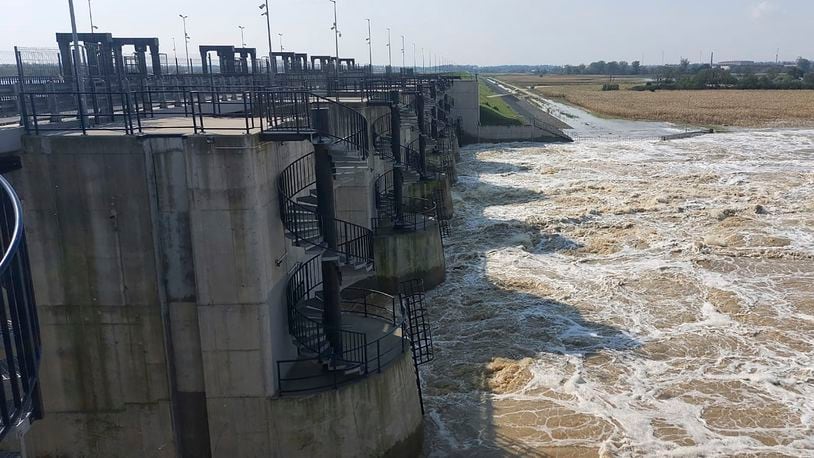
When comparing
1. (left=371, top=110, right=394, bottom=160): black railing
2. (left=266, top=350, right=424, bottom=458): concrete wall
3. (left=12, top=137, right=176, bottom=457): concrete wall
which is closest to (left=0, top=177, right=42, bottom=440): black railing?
(left=12, top=137, right=176, bottom=457): concrete wall

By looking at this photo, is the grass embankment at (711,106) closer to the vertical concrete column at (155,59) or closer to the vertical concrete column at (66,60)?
the vertical concrete column at (155,59)

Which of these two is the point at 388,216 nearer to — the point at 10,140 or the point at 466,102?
the point at 10,140

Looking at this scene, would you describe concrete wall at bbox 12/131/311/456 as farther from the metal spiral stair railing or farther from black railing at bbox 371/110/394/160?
black railing at bbox 371/110/394/160

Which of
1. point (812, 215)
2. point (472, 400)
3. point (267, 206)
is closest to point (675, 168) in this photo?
point (812, 215)

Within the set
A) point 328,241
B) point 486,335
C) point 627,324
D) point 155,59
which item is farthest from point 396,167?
point 155,59

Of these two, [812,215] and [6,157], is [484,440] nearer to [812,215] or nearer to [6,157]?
[6,157]

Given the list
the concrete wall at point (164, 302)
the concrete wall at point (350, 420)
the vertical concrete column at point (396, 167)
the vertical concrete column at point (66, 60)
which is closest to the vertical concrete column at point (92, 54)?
the vertical concrete column at point (66, 60)

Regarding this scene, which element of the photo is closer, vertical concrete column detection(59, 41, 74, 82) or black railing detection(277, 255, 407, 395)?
black railing detection(277, 255, 407, 395)
